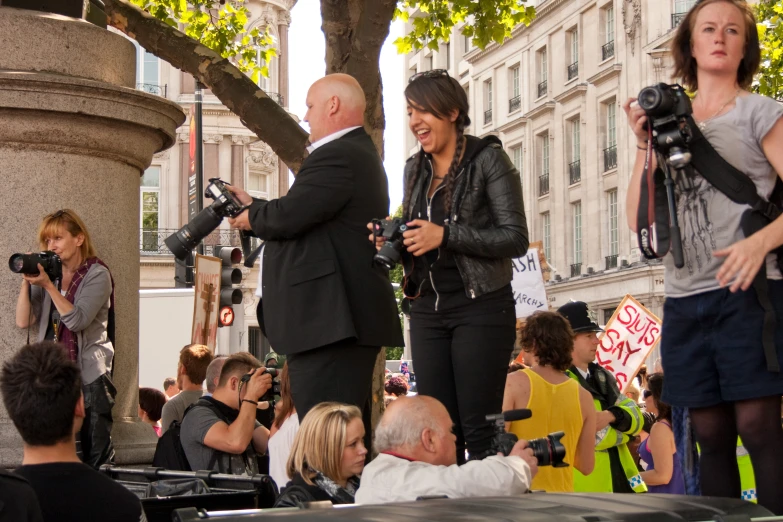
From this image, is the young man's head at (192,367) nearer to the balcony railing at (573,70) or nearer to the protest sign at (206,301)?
the protest sign at (206,301)

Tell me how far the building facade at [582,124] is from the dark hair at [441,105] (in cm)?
3873

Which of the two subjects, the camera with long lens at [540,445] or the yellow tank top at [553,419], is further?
the yellow tank top at [553,419]

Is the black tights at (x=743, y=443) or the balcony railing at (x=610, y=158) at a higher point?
the balcony railing at (x=610, y=158)

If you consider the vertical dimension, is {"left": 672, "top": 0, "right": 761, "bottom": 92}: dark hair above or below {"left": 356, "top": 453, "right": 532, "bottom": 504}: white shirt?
above

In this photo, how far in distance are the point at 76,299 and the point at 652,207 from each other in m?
3.48

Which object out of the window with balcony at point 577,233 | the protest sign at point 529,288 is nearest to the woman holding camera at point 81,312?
the protest sign at point 529,288

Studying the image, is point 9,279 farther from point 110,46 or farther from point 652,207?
point 652,207

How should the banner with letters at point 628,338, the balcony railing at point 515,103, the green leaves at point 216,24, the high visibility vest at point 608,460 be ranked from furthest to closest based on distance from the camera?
1. the balcony railing at point 515,103
2. the green leaves at point 216,24
3. the banner with letters at point 628,338
4. the high visibility vest at point 608,460

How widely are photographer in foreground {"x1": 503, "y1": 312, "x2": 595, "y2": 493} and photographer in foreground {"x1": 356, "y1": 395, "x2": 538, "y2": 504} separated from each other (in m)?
1.98

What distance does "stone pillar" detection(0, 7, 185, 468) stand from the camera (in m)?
7.25

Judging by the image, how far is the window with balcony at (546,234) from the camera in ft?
184

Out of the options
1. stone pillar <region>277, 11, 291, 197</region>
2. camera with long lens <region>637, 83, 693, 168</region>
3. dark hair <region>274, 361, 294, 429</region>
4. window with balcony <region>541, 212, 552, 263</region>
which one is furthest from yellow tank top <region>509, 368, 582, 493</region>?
stone pillar <region>277, 11, 291, 197</region>

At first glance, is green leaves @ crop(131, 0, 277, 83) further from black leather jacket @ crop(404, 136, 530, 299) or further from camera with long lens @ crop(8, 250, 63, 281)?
black leather jacket @ crop(404, 136, 530, 299)

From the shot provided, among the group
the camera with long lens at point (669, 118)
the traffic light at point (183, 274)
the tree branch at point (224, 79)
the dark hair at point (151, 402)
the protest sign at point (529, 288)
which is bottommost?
the dark hair at point (151, 402)
